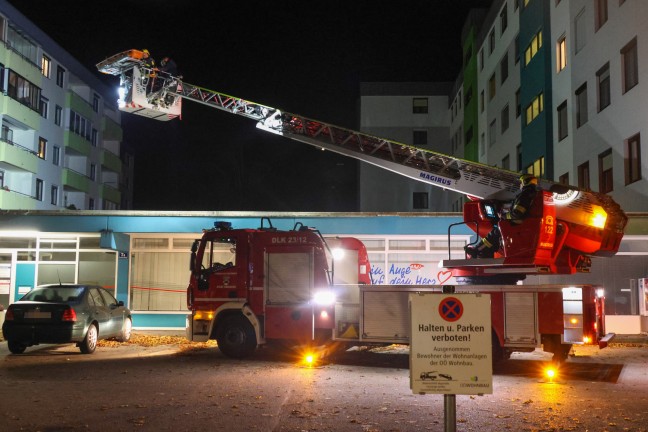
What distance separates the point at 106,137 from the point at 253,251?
43.0 meters

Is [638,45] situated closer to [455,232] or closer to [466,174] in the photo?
[455,232]

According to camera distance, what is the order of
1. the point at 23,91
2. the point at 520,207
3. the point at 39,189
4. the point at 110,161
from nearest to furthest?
the point at 520,207 < the point at 23,91 < the point at 39,189 < the point at 110,161

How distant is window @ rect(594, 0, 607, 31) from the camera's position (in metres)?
21.2

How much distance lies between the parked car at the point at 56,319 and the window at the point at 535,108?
776 inches

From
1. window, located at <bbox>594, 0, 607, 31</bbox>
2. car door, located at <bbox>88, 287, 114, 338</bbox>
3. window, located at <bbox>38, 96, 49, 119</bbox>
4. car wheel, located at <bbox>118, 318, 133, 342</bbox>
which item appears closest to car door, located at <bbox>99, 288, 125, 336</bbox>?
car door, located at <bbox>88, 287, 114, 338</bbox>

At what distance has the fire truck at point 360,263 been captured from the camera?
11016 millimetres

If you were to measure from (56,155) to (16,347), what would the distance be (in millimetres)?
32702

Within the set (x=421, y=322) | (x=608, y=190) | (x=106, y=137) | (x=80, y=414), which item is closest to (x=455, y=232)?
(x=608, y=190)

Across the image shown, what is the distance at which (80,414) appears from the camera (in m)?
7.91

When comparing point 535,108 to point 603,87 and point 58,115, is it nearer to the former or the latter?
point 603,87

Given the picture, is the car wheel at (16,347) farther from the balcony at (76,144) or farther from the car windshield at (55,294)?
the balcony at (76,144)

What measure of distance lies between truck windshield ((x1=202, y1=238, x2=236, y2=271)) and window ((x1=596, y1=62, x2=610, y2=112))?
13.6 metres

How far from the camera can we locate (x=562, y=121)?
25047mm

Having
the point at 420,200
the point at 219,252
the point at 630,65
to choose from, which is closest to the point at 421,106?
the point at 420,200
